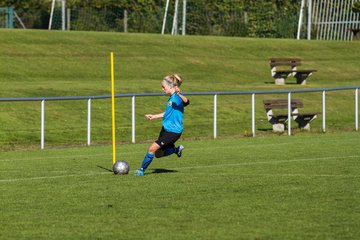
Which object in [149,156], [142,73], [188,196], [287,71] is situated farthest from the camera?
[287,71]

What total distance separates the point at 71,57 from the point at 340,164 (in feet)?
77.8

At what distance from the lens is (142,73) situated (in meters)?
41.6

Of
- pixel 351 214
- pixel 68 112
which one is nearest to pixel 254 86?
pixel 68 112

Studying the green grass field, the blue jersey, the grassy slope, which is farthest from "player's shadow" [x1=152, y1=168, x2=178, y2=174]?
the grassy slope

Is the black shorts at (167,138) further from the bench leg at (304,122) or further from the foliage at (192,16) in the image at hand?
the foliage at (192,16)

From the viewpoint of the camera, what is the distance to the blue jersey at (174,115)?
17.7m

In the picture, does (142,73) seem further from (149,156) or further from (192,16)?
(149,156)

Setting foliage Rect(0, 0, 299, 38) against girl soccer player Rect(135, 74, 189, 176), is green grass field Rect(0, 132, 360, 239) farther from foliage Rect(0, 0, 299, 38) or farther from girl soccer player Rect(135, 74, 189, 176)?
foliage Rect(0, 0, 299, 38)

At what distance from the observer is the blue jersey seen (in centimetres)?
1773

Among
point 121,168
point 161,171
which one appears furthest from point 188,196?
point 161,171

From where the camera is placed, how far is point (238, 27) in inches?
2249

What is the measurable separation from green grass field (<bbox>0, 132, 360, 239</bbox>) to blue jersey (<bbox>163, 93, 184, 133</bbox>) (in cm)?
80

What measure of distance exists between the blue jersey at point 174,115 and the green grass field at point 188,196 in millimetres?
799

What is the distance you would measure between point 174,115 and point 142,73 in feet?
78.0
